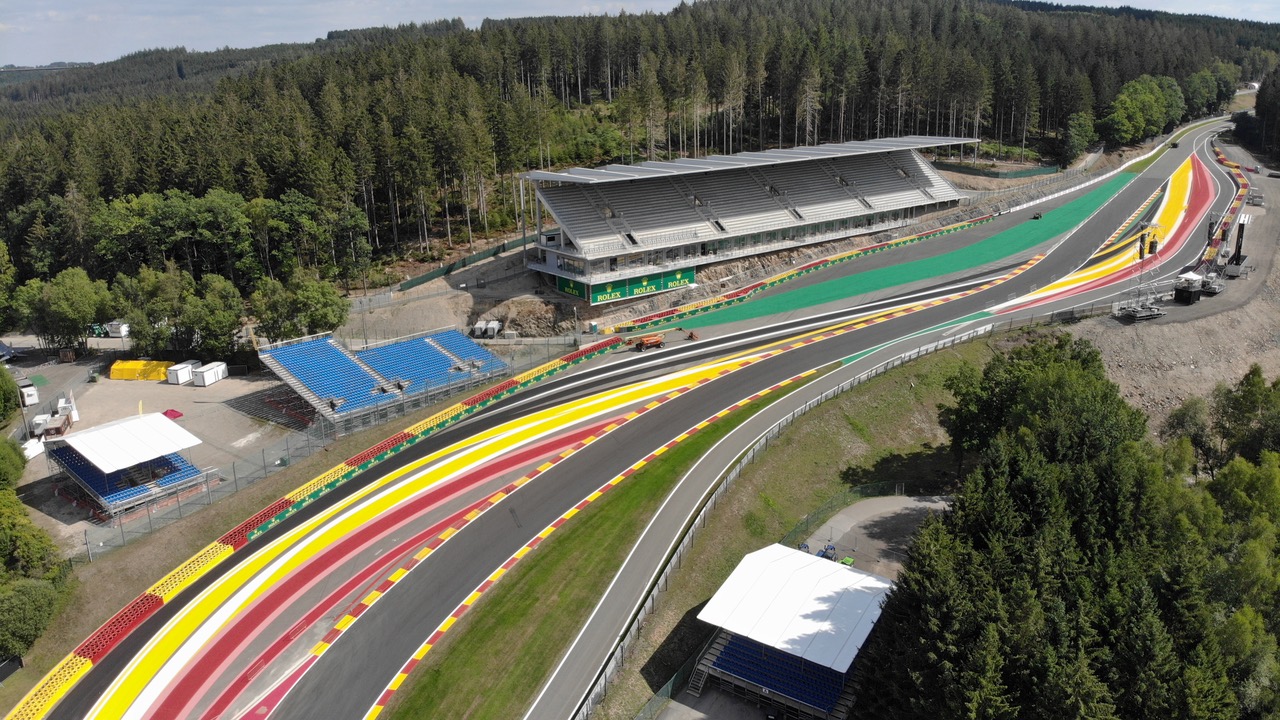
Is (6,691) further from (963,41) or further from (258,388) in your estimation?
(963,41)

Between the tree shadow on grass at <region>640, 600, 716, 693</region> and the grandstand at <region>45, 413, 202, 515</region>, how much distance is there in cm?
2856

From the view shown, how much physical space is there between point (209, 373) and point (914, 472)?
50842 millimetres

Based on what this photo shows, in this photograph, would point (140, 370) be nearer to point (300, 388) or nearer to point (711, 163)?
point (300, 388)

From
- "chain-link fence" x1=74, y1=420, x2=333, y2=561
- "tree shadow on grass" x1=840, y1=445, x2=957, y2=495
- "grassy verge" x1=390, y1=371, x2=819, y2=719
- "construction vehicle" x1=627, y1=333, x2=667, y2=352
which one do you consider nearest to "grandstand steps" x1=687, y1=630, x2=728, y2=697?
"grassy verge" x1=390, y1=371, x2=819, y2=719

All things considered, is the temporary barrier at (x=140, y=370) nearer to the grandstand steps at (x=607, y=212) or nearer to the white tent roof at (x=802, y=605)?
the grandstand steps at (x=607, y=212)

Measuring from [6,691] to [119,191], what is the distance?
76493 millimetres

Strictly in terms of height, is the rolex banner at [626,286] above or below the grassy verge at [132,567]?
A: above

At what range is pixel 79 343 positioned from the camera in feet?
254

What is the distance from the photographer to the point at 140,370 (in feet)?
222

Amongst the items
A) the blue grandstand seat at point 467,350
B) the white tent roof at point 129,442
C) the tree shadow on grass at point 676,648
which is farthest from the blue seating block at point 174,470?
the tree shadow on grass at point 676,648

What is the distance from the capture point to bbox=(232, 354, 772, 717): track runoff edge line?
111 ft

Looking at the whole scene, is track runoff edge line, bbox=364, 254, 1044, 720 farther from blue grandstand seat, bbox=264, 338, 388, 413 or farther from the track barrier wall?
blue grandstand seat, bbox=264, 338, 388, 413

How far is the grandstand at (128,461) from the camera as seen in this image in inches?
1821

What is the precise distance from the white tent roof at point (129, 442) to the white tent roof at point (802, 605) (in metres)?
32.0
